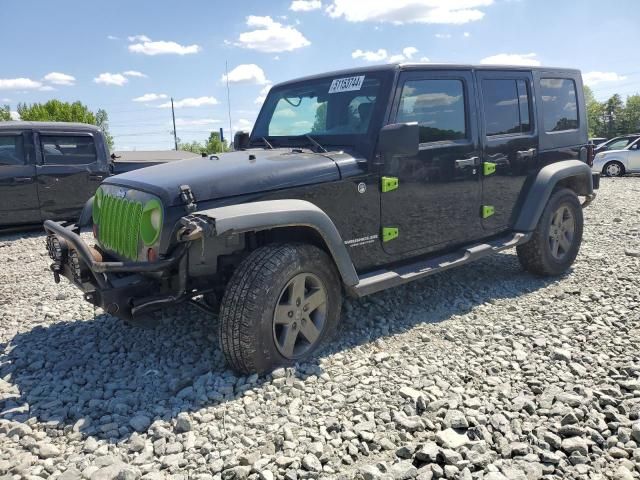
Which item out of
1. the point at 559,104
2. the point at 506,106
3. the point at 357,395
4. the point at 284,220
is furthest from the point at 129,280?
the point at 559,104

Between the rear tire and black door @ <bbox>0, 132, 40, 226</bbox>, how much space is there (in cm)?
714

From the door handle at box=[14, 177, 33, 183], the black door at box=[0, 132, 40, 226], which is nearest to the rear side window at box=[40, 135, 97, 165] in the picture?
the black door at box=[0, 132, 40, 226]

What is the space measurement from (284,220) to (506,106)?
2.83 m

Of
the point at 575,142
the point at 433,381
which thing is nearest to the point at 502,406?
the point at 433,381

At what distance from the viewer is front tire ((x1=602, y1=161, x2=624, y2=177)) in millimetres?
17484

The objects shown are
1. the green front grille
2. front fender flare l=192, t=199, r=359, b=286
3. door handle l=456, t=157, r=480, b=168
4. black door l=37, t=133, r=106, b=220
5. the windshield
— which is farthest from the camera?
black door l=37, t=133, r=106, b=220

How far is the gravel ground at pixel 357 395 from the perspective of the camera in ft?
8.38

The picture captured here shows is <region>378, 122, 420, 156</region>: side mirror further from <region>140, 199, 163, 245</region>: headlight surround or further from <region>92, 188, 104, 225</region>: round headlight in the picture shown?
<region>92, 188, 104, 225</region>: round headlight

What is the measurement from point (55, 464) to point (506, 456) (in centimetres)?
215

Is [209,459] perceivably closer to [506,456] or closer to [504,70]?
[506,456]

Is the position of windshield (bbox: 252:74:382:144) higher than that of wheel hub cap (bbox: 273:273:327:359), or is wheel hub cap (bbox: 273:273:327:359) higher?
windshield (bbox: 252:74:382:144)

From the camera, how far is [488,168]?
474cm

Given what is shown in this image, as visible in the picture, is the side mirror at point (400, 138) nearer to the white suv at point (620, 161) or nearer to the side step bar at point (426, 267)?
the side step bar at point (426, 267)

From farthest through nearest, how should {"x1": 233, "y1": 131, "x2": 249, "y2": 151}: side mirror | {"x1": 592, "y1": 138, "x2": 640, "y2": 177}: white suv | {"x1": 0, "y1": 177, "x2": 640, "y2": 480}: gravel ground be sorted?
{"x1": 592, "y1": 138, "x2": 640, "y2": 177}: white suv, {"x1": 233, "y1": 131, "x2": 249, "y2": 151}: side mirror, {"x1": 0, "y1": 177, "x2": 640, "y2": 480}: gravel ground
